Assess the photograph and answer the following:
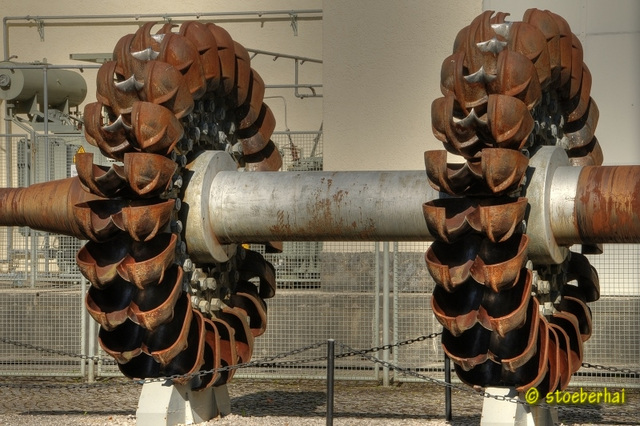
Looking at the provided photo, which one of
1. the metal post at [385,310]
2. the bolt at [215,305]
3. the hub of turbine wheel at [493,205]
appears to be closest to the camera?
the hub of turbine wheel at [493,205]

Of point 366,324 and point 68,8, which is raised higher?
point 68,8

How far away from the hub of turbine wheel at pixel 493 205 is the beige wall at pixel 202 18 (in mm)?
12223

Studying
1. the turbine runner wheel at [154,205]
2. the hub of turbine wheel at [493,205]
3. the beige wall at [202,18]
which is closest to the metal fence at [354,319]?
the turbine runner wheel at [154,205]

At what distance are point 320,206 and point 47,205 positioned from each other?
5.23ft

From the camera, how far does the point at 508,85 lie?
5.37m

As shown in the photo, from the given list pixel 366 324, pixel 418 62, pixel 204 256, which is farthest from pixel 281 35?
pixel 204 256

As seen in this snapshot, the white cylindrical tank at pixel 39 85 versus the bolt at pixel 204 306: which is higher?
the white cylindrical tank at pixel 39 85

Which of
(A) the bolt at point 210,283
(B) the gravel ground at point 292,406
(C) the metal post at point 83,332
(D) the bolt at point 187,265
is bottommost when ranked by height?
(B) the gravel ground at point 292,406

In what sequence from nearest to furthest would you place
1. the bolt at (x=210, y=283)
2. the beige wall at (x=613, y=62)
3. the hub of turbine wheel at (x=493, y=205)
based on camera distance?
the hub of turbine wheel at (x=493, y=205) → the bolt at (x=210, y=283) → the beige wall at (x=613, y=62)

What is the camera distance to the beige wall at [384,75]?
1403cm

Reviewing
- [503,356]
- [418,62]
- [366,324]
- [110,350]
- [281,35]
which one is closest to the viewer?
[503,356]

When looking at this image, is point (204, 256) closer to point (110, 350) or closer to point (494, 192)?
Answer: point (110, 350)

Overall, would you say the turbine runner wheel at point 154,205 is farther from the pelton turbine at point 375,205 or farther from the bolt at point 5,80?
the bolt at point 5,80

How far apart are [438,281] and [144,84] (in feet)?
6.13
